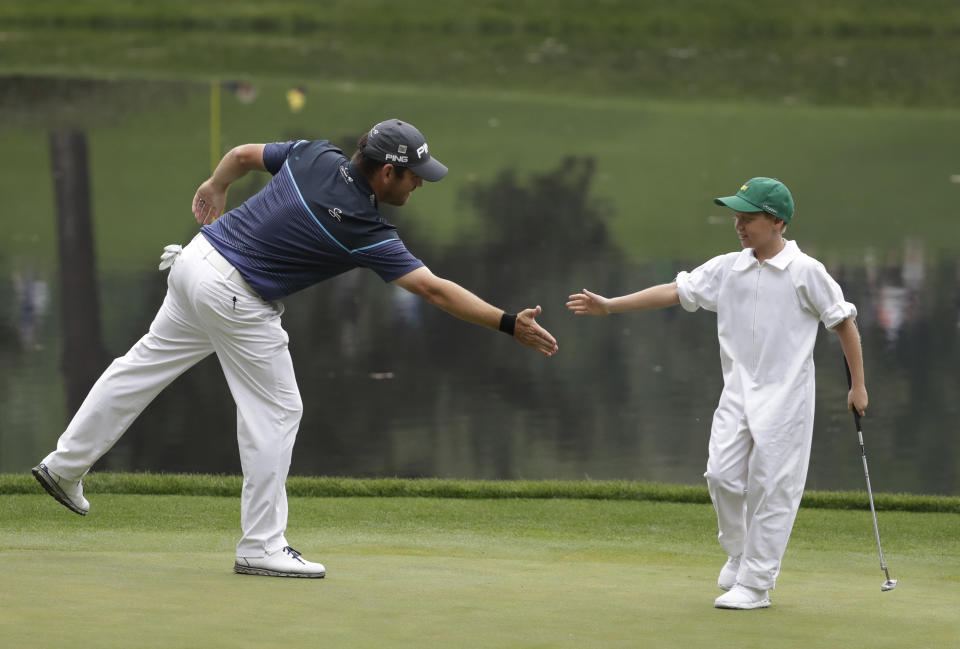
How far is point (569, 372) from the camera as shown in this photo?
37.0 ft

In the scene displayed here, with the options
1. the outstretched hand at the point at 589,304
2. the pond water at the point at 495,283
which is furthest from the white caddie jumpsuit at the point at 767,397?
the pond water at the point at 495,283

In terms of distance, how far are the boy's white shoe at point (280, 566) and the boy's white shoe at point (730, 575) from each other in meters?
1.32

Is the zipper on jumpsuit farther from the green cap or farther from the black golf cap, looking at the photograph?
the black golf cap

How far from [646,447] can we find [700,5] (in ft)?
87.5

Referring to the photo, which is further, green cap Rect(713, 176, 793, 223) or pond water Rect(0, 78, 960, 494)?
pond water Rect(0, 78, 960, 494)

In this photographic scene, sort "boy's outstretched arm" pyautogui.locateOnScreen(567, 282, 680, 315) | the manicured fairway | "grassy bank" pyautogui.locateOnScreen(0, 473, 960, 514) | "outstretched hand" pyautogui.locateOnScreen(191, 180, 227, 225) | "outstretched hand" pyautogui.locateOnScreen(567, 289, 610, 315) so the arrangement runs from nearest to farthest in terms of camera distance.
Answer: the manicured fairway, "boy's outstretched arm" pyautogui.locateOnScreen(567, 282, 680, 315), "outstretched hand" pyautogui.locateOnScreen(567, 289, 610, 315), "outstretched hand" pyautogui.locateOnScreen(191, 180, 227, 225), "grassy bank" pyautogui.locateOnScreen(0, 473, 960, 514)

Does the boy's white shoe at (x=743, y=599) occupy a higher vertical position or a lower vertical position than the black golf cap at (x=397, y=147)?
lower

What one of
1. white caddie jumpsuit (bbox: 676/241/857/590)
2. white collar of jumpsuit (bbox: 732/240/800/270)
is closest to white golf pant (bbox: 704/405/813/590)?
white caddie jumpsuit (bbox: 676/241/857/590)

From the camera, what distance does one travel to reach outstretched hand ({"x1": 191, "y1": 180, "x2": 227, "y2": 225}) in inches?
231

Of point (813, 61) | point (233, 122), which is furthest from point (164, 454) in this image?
point (813, 61)

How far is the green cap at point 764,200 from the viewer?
5105 millimetres

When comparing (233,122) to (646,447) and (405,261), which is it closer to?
(646,447)

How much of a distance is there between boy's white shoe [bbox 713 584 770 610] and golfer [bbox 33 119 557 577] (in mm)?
977

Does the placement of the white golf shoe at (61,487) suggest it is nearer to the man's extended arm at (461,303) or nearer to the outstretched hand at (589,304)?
the man's extended arm at (461,303)
